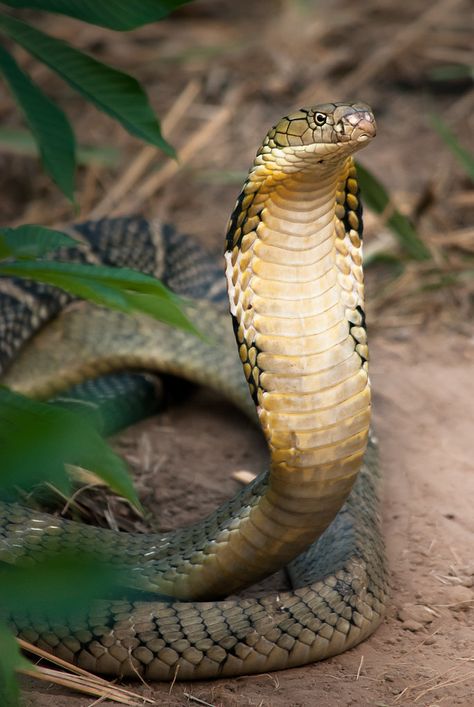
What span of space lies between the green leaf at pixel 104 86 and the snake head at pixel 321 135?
38.8 inches

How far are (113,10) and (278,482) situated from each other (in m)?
1.55

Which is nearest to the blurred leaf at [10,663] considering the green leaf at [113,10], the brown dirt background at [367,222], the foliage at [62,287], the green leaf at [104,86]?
the foliage at [62,287]

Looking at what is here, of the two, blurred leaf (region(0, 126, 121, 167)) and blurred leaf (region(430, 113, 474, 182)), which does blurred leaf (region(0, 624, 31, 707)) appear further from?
blurred leaf (region(0, 126, 121, 167))

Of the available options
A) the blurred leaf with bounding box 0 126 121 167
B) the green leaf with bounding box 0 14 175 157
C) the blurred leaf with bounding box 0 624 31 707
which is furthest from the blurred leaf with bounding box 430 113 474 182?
the blurred leaf with bounding box 0 624 31 707

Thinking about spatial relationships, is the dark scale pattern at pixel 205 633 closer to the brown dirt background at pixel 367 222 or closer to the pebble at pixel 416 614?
the brown dirt background at pixel 367 222

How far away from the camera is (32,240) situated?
2.46 metres

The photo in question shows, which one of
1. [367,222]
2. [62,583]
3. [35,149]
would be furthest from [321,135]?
[35,149]

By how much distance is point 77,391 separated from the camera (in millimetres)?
4715

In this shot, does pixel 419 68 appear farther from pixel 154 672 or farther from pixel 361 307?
pixel 154 672

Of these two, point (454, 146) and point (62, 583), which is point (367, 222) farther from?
point (62, 583)

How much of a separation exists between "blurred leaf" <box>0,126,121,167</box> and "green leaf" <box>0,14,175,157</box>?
291 cm

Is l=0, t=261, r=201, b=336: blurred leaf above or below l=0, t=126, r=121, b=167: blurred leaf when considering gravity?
above

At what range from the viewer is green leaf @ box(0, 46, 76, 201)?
150 inches

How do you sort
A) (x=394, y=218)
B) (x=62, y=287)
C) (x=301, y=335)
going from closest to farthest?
(x=62, y=287) → (x=301, y=335) → (x=394, y=218)
